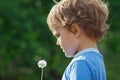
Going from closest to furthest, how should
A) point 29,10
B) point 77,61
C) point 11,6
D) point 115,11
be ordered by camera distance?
point 77,61
point 11,6
point 29,10
point 115,11

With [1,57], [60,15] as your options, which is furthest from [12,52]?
[60,15]

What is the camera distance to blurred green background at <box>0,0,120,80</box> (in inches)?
617

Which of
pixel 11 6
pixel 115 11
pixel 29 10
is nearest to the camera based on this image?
pixel 11 6

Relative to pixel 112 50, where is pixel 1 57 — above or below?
above

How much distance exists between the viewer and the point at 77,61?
3.11 m

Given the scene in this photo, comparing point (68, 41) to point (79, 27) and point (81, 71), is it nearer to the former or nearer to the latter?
point (79, 27)

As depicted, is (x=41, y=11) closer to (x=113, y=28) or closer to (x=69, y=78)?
(x=113, y=28)

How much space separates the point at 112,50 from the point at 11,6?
540 cm

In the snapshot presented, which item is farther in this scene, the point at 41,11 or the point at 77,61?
the point at 41,11

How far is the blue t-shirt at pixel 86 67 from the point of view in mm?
3080

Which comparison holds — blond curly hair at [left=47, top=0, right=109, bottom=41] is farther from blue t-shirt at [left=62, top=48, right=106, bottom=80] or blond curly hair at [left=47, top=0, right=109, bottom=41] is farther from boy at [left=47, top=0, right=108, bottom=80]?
blue t-shirt at [left=62, top=48, right=106, bottom=80]

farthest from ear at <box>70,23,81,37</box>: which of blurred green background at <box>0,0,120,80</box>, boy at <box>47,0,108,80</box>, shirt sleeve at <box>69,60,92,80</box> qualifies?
blurred green background at <box>0,0,120,80</box>

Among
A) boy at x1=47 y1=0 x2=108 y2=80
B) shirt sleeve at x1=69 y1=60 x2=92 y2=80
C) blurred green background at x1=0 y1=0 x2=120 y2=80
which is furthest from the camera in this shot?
blurred green background at x1=0 y1=0 x2=120 y2=80

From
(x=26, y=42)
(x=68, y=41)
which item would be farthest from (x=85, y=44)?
(x=26, y=42)
